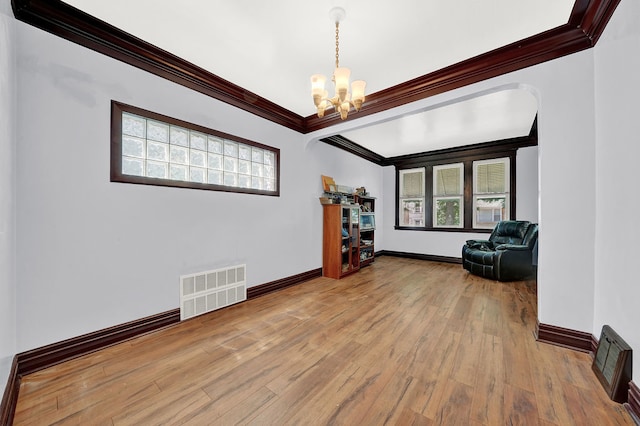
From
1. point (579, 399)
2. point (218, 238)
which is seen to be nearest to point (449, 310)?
point (579, 399)

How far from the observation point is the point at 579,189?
206cm

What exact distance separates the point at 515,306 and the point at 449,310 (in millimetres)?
909

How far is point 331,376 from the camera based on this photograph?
1.73 m

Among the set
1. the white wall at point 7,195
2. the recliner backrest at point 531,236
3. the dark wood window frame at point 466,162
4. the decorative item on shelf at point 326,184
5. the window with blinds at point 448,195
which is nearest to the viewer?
the white wall at point 7,195

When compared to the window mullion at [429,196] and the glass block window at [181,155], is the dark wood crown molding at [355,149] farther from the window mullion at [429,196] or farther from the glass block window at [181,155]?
the glass block window at [181,155]

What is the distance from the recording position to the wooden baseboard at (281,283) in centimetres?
335

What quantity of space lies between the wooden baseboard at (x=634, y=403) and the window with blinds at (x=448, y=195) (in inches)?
185

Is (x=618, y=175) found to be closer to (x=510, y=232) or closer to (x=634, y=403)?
(x=634, y=403)

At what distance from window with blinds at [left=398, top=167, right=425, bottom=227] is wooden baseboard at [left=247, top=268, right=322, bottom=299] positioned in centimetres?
328

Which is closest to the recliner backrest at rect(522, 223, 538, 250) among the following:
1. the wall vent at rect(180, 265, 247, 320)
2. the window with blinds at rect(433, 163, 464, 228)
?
the window with blinds at rect(433, 163, 464, 228)

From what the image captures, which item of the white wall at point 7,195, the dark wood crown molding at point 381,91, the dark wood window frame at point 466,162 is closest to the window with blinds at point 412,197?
the dark wood window frame at point 466,162

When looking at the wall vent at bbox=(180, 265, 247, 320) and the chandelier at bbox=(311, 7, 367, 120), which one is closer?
the chandelier at bbox=(311, 7, 367, 120)

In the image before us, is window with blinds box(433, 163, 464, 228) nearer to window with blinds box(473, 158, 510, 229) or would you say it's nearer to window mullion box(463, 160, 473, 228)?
window mullion box(463, 160, 473, 228)

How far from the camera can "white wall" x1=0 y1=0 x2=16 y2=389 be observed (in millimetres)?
1383
